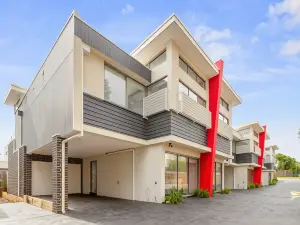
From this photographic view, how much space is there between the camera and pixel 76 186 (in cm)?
1798

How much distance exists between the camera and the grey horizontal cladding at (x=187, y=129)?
486 inches

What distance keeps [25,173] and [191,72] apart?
11.7 meters

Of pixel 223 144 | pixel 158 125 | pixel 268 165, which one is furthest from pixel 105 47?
pixel 268 165

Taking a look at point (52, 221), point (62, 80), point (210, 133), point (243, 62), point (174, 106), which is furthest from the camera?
point (210, 133)

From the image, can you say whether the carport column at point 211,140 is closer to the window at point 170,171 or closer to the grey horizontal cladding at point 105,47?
the window at point 170,171

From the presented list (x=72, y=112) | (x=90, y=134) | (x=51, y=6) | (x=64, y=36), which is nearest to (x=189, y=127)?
(x=90, y=134)

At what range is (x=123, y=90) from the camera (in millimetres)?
12227

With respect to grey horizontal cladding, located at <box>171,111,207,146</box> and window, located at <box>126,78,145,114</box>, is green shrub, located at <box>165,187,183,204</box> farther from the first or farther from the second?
window, located at <box>126,78,145,114</box>

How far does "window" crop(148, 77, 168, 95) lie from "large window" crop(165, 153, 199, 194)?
350cm

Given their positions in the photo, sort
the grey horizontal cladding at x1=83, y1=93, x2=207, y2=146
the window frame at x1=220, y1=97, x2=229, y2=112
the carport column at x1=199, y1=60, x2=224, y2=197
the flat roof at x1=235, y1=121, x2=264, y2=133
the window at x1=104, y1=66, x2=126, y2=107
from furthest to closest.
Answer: the flat roof at x1=235, y1=121, x2=264, y2=133, the window frame at x1=220, y1=97, x2=229, y2=112, the carport column at x1=199, y1=60, x2=224, y2=197, the window at x1=104, y1=66, x2=126, y2=107, the grey horizontal cladding at x1=83, y1=93, x2=207, y2=146

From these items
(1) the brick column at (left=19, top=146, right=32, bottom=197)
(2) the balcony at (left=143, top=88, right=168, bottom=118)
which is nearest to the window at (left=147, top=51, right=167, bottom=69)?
(2) the balcony at (left=143, top=88, right=168, bottom=118)

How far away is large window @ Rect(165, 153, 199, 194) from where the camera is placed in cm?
1311

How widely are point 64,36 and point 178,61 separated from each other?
607cm

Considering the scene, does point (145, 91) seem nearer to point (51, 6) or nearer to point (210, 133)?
point (210, 133)
